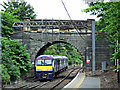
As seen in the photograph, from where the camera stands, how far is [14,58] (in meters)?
25.2

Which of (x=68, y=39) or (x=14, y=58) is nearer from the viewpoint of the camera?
(x=14, y=58)

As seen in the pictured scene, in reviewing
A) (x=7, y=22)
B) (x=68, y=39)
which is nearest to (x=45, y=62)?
(x=7, y=22)

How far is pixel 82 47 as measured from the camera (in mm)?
32750

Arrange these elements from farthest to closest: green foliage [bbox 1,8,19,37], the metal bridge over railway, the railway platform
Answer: the metal bridge over railway < green foliage [bbox 1,8,19,37] < the railway platform

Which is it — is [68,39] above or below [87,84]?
above

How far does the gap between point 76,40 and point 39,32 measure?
5483 millimetres

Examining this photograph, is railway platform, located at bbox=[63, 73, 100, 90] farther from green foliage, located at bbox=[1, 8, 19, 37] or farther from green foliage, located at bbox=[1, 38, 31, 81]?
green foliage, located at bbox=[1, 8, 19, 37]

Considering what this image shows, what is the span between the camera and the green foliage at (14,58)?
21359 mm

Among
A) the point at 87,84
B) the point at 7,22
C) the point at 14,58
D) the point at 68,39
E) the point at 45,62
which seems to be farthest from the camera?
the point at 68,39

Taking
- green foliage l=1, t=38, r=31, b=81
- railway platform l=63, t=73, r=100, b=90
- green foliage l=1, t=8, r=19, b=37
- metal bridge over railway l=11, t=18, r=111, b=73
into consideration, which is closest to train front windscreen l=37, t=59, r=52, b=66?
green foliage l=1, t=38, r=31, b=81

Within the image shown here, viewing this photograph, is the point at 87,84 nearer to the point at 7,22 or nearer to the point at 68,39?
the point at 7,22

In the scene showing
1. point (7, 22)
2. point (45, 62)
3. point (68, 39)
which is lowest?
point (45, 62)

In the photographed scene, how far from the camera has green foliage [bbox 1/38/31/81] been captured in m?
21.4

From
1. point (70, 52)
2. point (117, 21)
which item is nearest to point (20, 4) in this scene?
point (117, 21)
